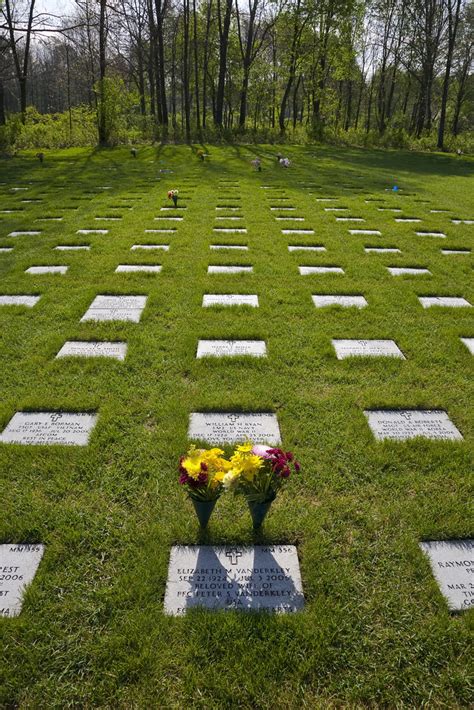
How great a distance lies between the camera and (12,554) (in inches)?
79.4

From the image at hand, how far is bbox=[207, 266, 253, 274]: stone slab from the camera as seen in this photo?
17.9ft

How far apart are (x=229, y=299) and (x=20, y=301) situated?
2.28 metres

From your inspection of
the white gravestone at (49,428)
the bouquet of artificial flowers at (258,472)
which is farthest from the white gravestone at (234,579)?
the white gravestone at (49,428)

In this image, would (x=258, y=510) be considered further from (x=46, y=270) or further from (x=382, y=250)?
(x=382, y=250)

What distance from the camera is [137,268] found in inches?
218

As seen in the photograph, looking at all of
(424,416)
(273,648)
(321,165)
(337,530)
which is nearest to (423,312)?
(424,416)

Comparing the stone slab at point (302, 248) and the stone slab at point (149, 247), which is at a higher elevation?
the stone slab at point (302, 248)

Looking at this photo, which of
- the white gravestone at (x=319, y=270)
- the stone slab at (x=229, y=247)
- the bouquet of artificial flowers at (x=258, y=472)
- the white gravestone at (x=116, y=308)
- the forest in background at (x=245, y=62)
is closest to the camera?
the bouquet of artificial flowers at (x=258, y=472)

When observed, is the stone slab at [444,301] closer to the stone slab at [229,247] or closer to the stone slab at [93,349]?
the stone slab at [229,247]

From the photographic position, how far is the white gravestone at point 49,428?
270cm

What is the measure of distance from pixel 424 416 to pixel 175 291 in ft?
9.79

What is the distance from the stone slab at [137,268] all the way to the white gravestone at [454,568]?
4340 millimetres

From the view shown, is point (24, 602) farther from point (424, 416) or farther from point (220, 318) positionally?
point (220, 318)

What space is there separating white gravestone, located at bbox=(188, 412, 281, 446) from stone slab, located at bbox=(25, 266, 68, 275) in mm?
3504
